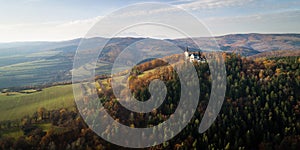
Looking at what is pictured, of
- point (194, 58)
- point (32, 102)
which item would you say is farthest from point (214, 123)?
point (32, 102)

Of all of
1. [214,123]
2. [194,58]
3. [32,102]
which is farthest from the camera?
[194,58]

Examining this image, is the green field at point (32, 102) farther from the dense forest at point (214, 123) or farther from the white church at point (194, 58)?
the white church at point (194, 58)

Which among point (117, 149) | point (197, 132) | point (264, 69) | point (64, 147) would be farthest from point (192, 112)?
point (264, 69)


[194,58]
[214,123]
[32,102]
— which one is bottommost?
[214,123]

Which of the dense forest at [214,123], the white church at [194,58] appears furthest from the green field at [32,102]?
the white church at [194,58]

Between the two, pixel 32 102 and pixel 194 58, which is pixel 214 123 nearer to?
pixel 194 58

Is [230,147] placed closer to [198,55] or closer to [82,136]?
[82,136]

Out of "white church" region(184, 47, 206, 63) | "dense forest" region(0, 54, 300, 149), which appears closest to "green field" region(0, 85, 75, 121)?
"dense forest" region(0, 54, 300, 149)
